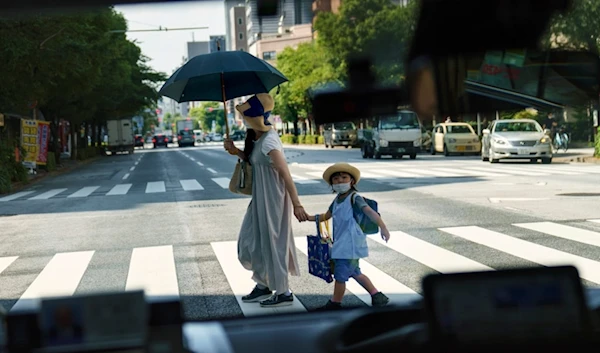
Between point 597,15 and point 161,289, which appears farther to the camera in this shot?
point 161,289

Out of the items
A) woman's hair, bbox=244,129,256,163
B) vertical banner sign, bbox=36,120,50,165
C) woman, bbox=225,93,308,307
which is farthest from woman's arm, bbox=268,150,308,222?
vertical banner sign, bbox=36,120,50,165

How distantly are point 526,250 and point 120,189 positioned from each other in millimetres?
16643

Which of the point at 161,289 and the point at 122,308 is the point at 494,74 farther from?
the point at 161,289

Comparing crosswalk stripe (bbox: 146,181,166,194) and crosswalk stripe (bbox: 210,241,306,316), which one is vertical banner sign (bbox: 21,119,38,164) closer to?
crosswalk stripe (bbox: 146,181,166,194)

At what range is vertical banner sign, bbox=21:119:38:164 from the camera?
34.1 metres

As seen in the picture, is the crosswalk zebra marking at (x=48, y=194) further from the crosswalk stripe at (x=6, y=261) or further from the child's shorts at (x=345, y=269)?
the child's shorts at (x=345, y=269)

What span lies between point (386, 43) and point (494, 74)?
0.34 meters

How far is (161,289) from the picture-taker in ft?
25.6

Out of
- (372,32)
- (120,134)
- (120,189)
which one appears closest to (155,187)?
(120,189)


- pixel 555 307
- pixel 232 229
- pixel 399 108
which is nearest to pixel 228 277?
pixel 232 229

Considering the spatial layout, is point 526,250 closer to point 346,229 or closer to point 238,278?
point 238,278

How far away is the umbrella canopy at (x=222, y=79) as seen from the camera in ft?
16.1

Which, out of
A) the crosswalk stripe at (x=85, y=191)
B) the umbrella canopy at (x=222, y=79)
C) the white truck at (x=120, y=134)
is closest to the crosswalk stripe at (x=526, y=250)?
the umbrella canopy at (x=222, y=79)

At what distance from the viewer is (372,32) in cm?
256
